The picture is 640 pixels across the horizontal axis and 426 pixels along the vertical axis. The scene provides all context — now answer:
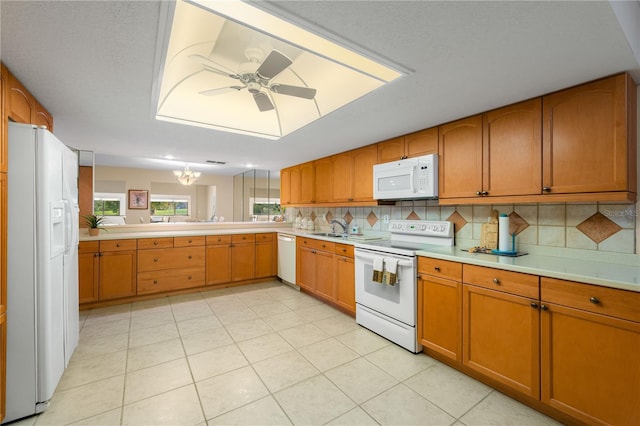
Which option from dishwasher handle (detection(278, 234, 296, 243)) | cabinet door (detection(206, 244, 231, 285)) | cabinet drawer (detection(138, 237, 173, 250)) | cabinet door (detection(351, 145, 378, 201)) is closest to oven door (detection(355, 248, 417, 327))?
cabinet door (detection(351, 145, 378, 201))

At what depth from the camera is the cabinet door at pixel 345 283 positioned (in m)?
3.12

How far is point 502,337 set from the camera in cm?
184

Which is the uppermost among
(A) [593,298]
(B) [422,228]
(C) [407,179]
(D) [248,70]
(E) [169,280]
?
(D) [248,70]

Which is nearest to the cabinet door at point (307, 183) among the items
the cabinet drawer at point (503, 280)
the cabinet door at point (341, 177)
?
the cabinet door at point (341, 177)

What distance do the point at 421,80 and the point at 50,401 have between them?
317 centimetres

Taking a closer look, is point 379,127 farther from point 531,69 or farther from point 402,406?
point 402,406

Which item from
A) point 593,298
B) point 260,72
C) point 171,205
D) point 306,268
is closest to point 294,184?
point 306,268

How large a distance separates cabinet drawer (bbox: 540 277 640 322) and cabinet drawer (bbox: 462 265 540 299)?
0.05m

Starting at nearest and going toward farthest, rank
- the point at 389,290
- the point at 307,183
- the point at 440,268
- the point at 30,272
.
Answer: the point at 30,272, the point at 440,268, the point at 389,290, the point at 307,183

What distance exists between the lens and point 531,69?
1.63 m

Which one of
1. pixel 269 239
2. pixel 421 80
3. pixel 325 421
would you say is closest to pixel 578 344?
pixel 325 421

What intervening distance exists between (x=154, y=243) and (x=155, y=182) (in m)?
4.86

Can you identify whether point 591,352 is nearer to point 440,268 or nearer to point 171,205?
point 440,268

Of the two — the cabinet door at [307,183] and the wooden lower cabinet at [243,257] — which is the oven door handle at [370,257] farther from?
the wooden lower cabinet at [243,257]
